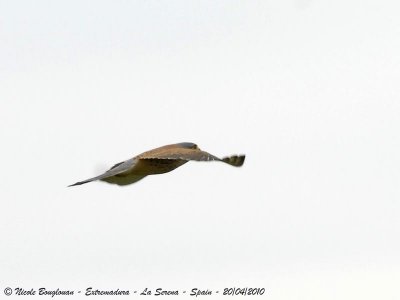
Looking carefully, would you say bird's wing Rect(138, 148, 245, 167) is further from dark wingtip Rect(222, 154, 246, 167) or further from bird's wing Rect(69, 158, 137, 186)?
bird's wing Rect(69, 158, 137, 186)

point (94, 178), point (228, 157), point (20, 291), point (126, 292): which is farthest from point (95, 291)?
point (228, 157)

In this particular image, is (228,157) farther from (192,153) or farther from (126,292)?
(126,292)

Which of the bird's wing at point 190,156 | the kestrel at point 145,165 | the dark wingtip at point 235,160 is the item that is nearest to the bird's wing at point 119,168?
the kestrel at point 145,165

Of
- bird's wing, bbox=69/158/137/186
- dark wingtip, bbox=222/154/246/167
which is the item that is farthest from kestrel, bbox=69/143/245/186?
dark wingtip, bbox=222/154/246/167

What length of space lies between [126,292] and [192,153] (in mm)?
3550

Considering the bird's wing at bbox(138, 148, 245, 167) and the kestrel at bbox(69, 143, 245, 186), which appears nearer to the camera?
the bird's wing at bbox(138, 148, 245, 167)

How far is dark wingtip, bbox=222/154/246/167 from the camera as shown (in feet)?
39.8

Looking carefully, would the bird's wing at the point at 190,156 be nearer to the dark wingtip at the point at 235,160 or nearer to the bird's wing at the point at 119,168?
the dark wingtip at the point at 235,160

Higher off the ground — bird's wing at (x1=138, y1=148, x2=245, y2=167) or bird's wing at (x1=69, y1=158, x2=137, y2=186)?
bird's wing at (x1=138, y1=148, x2=245, y2=167)

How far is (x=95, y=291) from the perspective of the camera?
610 inches

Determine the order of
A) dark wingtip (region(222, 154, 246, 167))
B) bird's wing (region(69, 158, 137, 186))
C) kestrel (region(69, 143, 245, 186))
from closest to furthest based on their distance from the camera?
dark wingtip (region(222, 154, 246, 167))
bird's wing (region(69, 158, 137, 186))
kestrel (region(69, 143, 245, 186))

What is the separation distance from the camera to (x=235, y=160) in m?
12.2

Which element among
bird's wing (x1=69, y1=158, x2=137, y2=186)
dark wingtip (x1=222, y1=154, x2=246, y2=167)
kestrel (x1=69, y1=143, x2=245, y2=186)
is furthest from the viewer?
kestrel (x1=69, y1=143, x2=245, y2=186)

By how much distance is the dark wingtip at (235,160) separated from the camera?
12.1 m
